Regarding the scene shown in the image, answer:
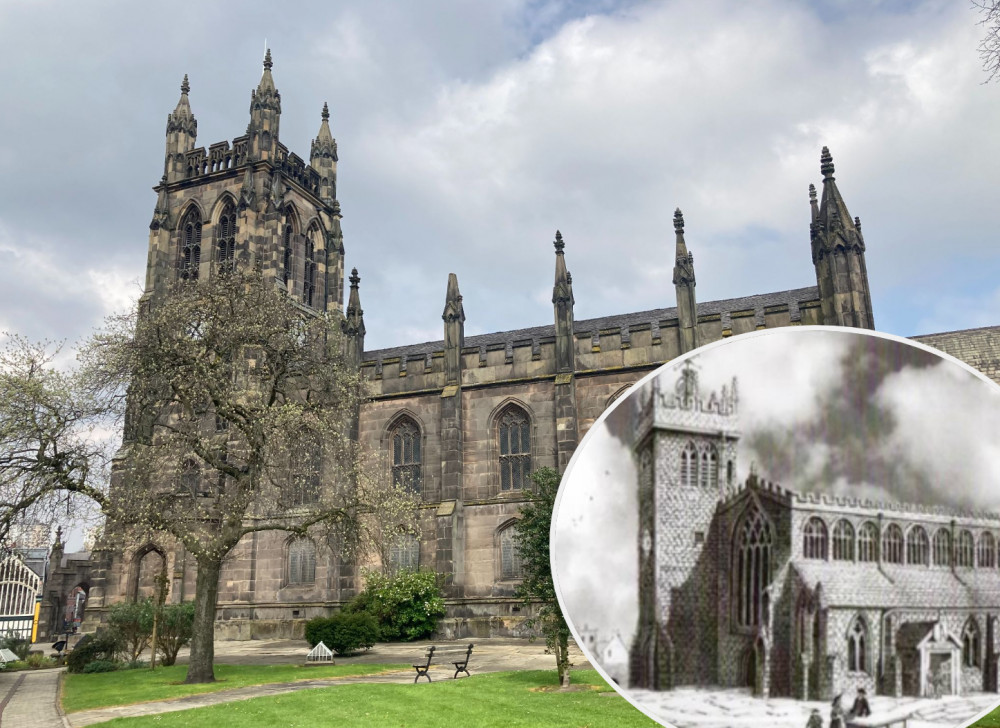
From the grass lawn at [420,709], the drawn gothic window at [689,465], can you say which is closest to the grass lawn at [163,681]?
the grass lawn at [420,709]

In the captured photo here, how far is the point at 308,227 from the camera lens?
4047cm

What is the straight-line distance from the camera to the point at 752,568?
10.7 ft

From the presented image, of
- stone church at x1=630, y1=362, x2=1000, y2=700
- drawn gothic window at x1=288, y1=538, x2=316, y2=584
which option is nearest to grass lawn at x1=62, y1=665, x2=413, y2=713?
drawn gothic window at x1=288, y1=538, x2=316, y2=584

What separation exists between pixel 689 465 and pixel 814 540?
0.56 meters

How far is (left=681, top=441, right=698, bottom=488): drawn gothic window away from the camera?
11.1ft

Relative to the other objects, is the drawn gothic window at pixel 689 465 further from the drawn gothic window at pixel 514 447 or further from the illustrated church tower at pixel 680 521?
the drawn gothic window at pixel 514 447

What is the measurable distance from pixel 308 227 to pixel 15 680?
25015 millimetres

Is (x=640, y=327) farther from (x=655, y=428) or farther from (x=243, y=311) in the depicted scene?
(x=655, y=428)

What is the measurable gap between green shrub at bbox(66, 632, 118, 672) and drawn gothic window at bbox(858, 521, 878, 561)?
2155 centimetres

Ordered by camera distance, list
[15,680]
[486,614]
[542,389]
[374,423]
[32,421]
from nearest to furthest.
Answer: [32,421]
[15,680]
[486,614]
[542,389]
[374,423]

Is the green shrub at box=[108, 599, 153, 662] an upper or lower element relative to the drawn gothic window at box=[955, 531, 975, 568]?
lower

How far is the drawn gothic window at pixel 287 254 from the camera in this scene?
124ft

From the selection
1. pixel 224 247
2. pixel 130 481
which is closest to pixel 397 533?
pixel 130 481

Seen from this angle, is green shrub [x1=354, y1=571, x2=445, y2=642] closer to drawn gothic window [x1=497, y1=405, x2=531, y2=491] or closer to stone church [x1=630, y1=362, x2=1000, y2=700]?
drawn gothic window [x1=497, y1=405, x2=531, y2=491]
